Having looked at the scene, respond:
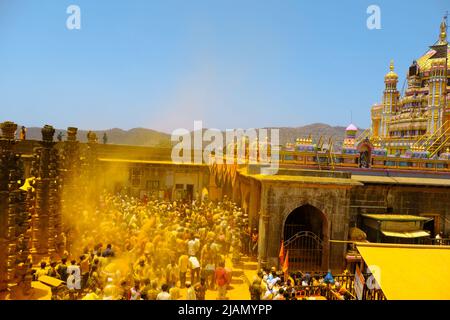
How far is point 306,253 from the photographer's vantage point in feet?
51.0

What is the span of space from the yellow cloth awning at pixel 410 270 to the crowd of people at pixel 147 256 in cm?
452

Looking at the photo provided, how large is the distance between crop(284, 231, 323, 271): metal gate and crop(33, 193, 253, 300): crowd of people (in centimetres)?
177

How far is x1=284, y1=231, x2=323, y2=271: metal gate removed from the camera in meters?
15.1

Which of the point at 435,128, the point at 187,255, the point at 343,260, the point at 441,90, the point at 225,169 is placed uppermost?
the point at 441,90

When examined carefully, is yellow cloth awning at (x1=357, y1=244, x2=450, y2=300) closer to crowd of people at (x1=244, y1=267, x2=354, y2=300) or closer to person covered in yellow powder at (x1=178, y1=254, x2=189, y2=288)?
crowd of people at (x1=244, y1=267, x2=354, y2=300)

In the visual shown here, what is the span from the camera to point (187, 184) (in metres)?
29.6

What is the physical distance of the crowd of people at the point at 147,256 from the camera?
32.1ft

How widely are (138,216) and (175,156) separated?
679 inches

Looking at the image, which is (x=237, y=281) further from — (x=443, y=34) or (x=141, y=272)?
(x=443, y=34)

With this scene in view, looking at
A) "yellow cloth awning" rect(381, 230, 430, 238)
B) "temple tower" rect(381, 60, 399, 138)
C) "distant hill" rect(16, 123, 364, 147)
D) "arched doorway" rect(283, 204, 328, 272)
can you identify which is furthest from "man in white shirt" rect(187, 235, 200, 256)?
"distant hill" rect(16, 123, 364, 147)

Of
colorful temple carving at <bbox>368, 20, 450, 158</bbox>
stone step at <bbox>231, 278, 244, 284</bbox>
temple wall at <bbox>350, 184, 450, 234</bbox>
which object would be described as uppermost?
colorful temple carving at <bbox>368, 20, 450, 158</bbox>

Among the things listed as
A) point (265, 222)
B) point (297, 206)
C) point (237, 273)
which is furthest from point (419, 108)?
point (237, 273)

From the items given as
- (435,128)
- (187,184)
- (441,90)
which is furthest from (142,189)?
(441,90)

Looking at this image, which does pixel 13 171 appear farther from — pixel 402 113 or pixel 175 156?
pixel 402 113
